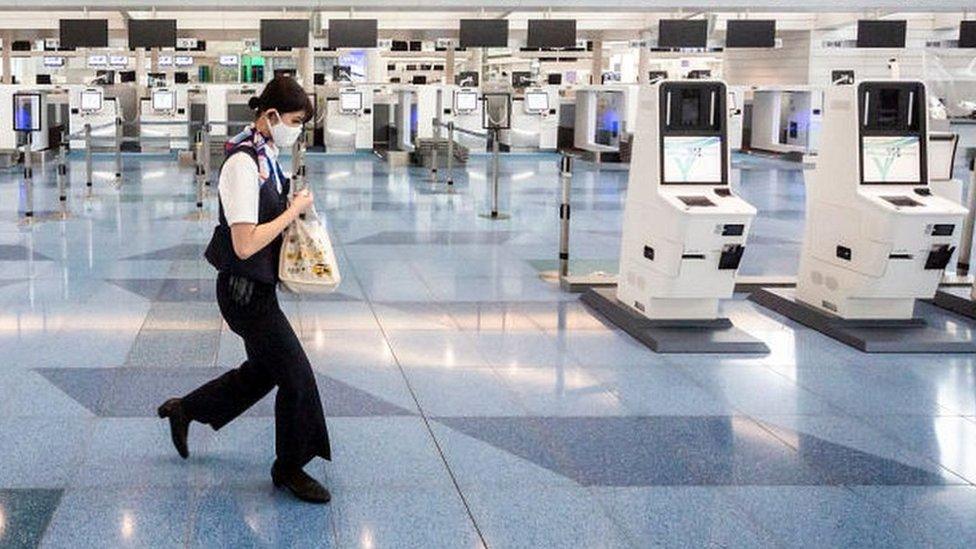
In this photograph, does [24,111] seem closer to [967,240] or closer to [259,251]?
[967,240]

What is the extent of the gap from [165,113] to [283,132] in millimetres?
21620

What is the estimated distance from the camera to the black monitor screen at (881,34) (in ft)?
70.9

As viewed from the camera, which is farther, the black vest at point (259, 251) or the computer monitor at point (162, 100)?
the computer monitor at point (162, 100)

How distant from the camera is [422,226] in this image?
12.5 meters

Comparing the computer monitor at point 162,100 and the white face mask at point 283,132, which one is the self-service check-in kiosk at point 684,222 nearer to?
the white face mask at point 283,132

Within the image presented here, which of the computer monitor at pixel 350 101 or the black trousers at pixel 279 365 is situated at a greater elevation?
the computer monitor at pixel 350 101

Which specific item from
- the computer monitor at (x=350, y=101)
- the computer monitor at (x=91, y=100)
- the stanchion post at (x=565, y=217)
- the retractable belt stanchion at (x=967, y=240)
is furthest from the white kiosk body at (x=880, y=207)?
the computer monitor at (x=91, y=100)

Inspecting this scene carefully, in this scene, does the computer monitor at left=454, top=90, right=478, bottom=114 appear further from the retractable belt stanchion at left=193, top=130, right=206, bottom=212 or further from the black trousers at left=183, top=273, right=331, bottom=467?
the black trousers at left=183, top=273, right=331, bottom=467

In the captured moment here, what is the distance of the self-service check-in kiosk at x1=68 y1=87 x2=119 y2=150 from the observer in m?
23.1

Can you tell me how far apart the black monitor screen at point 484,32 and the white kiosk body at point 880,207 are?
564 inches

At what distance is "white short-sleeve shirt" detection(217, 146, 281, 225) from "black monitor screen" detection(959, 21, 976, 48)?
20369 millimetres

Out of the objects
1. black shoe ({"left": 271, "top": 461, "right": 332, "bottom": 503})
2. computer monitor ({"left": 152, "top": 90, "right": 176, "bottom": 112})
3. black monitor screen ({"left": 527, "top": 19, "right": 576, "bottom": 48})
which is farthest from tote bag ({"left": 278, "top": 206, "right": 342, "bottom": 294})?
computer monitor ({"left": 152, "top": 90, "right": 176, "bottom": 112})

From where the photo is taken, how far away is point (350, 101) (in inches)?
952

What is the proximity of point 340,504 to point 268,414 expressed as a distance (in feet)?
4.07
